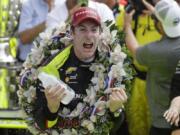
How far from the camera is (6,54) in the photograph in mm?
6227

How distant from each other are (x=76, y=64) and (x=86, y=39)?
0.64 feet

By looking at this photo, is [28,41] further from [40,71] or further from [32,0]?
[40,71]

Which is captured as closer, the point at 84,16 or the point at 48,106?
the point at 48,106

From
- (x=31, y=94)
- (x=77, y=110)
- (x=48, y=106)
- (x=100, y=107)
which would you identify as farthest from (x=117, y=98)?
(x=31, y=94)

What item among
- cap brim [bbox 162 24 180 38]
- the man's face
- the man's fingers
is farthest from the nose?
the man's fingers

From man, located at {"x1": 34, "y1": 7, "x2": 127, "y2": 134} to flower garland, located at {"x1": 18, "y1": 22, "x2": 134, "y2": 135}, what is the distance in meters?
0.04

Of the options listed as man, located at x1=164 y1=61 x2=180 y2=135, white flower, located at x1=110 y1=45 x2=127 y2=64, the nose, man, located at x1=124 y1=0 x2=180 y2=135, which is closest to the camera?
man, located at x1=164 y1=61 x2=180 y2=135

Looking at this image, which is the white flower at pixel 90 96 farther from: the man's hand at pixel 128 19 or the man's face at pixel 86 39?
the man's hand at pixel 128 19

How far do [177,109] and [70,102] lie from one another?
3.38 feet

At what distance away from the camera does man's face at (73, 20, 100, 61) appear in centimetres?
418

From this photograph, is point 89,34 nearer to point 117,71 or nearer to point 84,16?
point 84,16

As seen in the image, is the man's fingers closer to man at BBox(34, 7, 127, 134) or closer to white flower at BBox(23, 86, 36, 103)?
man at BBox(34, 7, 127, 134)

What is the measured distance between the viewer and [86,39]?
4.17 metres

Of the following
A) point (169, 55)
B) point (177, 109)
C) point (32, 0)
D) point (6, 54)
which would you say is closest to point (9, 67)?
point (6, 54)
